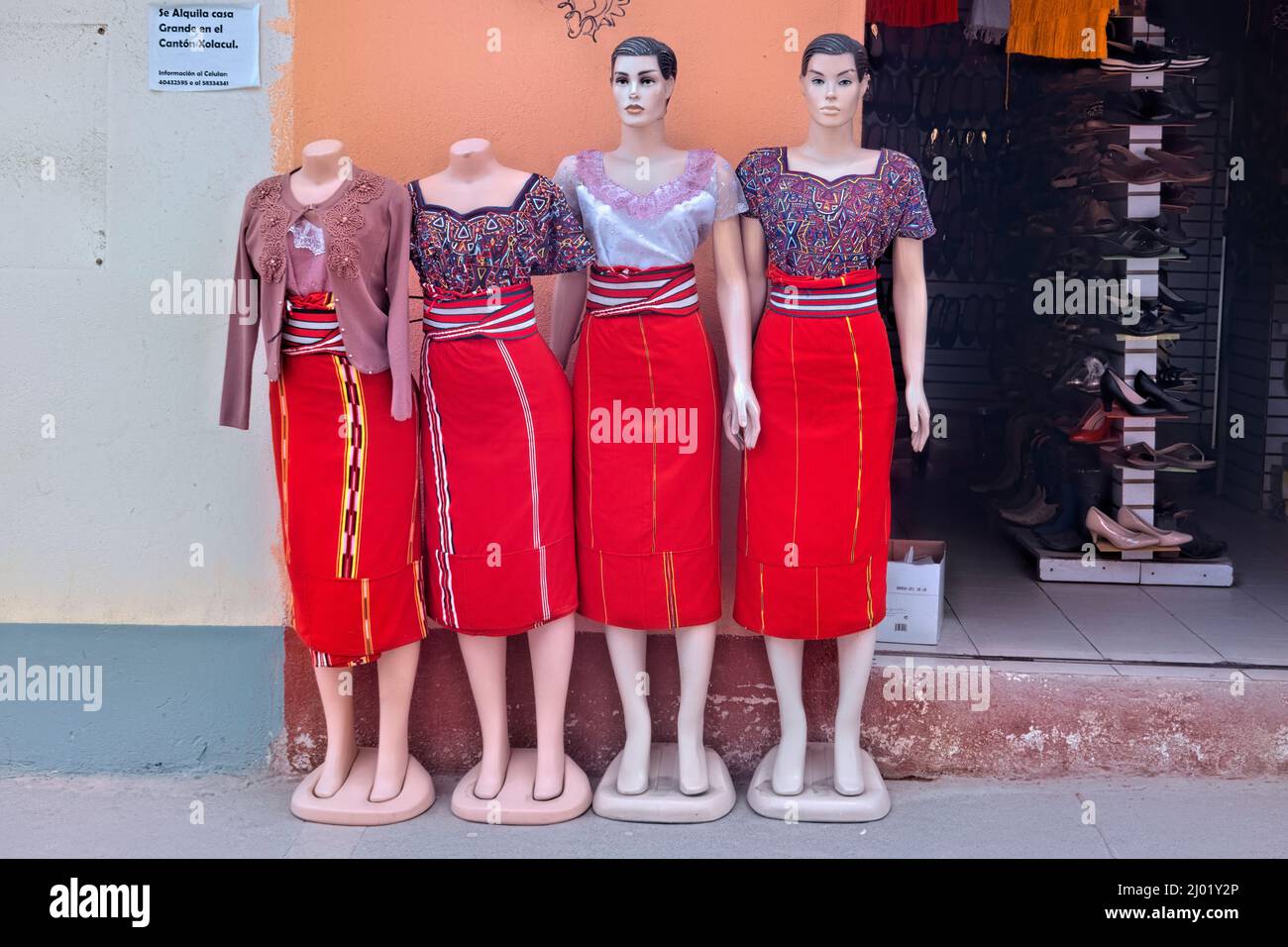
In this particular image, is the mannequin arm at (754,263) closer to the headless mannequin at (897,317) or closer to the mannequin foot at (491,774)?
the headless mannequin at (897,317)

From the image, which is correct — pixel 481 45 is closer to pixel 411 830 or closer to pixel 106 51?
pixel 106 51

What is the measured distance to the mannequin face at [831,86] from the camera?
312cm

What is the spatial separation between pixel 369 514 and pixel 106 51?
149 centimetres

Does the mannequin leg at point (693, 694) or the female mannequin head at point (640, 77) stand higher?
the female mannequin head at point (640, 77)

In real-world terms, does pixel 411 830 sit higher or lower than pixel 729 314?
lower

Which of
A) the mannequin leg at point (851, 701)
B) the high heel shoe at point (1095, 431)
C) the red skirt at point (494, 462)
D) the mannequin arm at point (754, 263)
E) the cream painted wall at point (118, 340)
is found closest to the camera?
the red skirt at point (494, 462)

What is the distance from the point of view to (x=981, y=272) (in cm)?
639

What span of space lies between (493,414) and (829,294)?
0.88 m

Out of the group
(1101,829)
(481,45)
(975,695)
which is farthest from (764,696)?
(481,45)

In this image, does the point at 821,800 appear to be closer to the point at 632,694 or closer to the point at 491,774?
the point at 632,694

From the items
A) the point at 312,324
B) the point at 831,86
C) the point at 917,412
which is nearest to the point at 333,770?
the point at 312,324

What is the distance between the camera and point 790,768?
3404 millimetres

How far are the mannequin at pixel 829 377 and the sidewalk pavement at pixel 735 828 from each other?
0.16 metres

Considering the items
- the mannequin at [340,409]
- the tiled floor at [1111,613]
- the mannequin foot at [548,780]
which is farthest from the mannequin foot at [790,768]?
the mannequin at [340,409]
